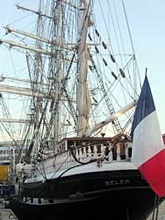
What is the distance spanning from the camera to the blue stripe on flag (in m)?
9.38

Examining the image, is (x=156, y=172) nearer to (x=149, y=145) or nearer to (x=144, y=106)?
(x=149, y=145)

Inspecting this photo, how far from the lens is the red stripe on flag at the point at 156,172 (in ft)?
27.2

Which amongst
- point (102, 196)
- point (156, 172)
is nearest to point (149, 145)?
point (156, 172)

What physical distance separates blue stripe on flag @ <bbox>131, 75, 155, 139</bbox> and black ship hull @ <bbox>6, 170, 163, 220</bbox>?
5.59 meters

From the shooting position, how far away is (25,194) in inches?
899

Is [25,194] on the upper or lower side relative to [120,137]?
lower

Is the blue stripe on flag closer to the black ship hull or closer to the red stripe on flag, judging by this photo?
the red stripe on flag

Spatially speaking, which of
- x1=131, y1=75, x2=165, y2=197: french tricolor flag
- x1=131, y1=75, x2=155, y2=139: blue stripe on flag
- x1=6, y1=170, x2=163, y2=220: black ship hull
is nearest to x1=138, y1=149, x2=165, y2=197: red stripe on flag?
x1=131, y1=75, x2=165, y2=197: french tricolor flag

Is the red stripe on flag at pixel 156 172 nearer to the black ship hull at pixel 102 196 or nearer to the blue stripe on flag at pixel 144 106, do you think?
the blue stripe on flag at pixel 144 106

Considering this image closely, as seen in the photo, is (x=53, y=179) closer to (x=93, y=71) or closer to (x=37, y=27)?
(x=93, y=71)

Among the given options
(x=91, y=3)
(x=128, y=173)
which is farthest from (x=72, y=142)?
(x=91, y=3)

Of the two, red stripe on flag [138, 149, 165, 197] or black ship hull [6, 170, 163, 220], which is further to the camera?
black ship hull [6, 170, 163, 220]

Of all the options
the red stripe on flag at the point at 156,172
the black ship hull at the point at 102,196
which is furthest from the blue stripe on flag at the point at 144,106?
the black ship hull at the point at 102,196

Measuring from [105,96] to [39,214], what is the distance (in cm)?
759
